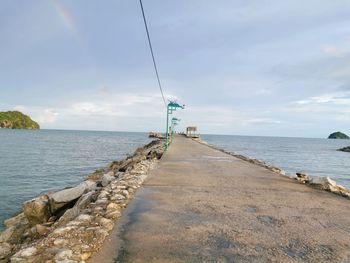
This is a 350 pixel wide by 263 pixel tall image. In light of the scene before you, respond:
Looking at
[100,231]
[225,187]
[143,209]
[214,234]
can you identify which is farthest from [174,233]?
[225,187]

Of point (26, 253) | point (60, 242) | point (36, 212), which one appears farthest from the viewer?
point (36, 212)

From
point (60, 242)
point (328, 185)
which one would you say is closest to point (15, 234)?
point (60, 242)

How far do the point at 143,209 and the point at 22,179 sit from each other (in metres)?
17.3

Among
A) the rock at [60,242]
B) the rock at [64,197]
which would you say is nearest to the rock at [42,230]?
the rock at [64,197]

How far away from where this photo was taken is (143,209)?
6.15 metres

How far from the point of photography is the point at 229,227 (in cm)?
514

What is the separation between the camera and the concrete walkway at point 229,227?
4020mm

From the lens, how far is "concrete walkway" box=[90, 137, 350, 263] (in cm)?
402

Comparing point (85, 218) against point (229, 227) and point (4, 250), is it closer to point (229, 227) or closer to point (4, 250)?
point (229, 227)

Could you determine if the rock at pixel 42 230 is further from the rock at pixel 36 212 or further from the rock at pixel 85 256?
the rock at pixel 85 256

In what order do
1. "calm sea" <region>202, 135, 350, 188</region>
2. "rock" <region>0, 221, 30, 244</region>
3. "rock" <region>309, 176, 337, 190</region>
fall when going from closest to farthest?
"rock" <region>0, 221, 30, 244</region>, "rock" <region>309, 176, 337, 190</region>, "calm sea" <region>202, 135, 350, 188</region>

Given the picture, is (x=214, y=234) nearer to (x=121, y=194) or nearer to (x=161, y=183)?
(x=121, y=194)

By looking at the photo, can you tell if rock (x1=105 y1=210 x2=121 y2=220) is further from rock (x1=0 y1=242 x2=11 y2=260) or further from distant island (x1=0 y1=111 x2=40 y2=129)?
distant island (x1=0 y1=111 x2=40 y2=129)

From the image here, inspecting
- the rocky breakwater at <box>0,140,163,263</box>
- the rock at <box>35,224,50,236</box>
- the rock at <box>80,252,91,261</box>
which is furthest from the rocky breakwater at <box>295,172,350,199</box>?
the rock at <box>35,224,50,236</box>
